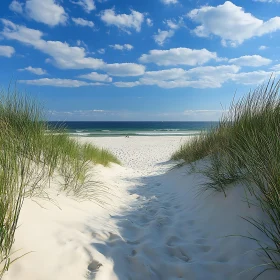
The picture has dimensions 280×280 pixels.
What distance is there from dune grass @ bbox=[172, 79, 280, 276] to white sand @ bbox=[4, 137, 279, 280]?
0.15 metres

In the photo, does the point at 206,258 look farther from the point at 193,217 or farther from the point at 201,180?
the point at 201,180

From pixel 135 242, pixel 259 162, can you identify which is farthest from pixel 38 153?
pixel 259 162

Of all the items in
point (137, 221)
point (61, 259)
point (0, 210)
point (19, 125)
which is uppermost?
point (19, 125)

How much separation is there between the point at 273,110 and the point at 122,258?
9.57ft

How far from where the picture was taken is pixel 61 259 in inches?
66.0

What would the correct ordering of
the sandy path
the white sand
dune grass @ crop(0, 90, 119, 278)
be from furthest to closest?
dune grass @ crop(0, 90, 119, 278), the sandy path, the white sand

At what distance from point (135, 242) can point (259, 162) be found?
1.44 m

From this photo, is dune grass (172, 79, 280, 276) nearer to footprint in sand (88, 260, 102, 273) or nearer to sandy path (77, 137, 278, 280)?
sandy path (77, 137, 278, 280)

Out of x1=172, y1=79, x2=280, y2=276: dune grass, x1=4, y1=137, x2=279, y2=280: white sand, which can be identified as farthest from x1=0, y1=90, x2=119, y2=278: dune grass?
x1=172, y1=79, x2=280, y2=276: dune grass

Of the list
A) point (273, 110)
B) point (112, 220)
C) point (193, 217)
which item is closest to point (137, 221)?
point (112, 220)

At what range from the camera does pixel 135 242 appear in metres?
2.25

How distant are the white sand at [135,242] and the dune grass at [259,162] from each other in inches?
5.8

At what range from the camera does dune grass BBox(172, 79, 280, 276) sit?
1.79 m

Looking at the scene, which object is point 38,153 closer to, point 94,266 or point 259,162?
point 94,266
